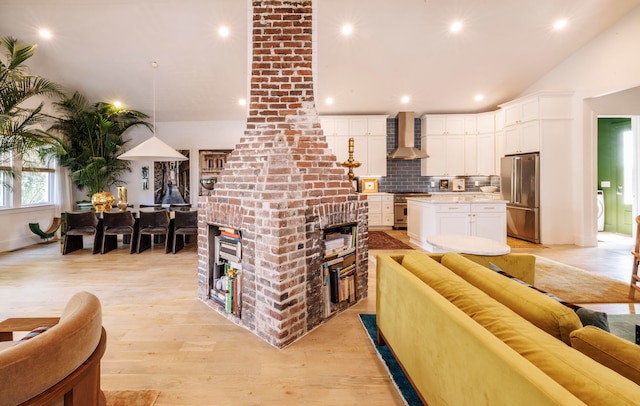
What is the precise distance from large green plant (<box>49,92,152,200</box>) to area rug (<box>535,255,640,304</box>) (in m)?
7.90

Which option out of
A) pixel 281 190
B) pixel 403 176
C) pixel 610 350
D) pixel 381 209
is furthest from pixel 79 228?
pixel 403 176

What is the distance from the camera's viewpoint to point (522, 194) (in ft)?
18.5

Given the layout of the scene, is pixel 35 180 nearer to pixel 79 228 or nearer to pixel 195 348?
pixel 79 228

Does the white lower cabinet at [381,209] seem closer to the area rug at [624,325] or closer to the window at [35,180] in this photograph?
the area rug at [624,325]

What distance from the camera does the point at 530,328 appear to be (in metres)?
1.03

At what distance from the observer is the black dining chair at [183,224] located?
4809 millimetres

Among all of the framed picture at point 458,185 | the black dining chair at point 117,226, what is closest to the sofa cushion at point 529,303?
the black dining chair at point 117,226

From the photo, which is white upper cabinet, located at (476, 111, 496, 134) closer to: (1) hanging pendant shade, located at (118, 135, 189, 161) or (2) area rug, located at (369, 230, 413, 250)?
(2) area rug, located at (369, 230, 413, 250)

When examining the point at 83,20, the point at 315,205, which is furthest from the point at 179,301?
the point at 83,20

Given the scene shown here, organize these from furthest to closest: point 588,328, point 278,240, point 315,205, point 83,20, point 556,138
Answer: point 556,138 < point 83,20 < point 315,205 < point 278,240 < point 588,328

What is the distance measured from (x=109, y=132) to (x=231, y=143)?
102 inches

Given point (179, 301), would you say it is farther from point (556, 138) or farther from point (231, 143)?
point (556, 138)

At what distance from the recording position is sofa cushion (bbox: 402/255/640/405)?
728 mm

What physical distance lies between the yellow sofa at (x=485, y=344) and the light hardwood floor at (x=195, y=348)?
17.2 inches
